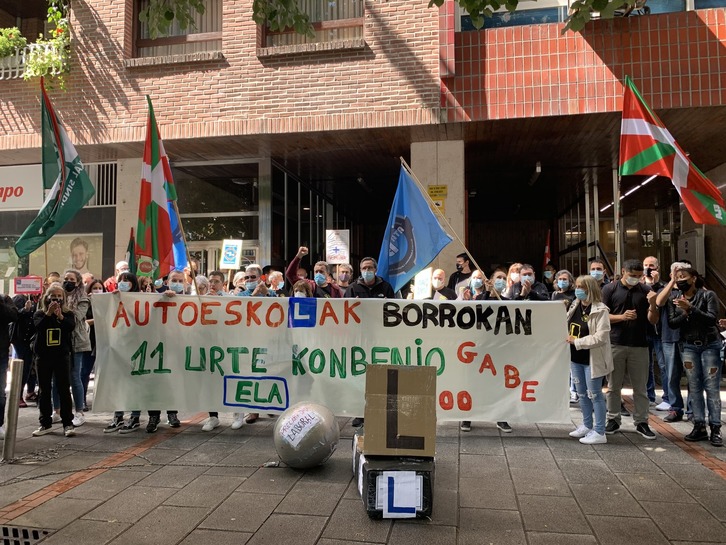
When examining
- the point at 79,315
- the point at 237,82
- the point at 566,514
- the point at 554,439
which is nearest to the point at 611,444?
the point at 554,439

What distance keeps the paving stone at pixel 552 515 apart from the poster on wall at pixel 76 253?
1211 cm

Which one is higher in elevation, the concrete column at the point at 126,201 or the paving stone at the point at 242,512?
the concrete column at the point at 126,201

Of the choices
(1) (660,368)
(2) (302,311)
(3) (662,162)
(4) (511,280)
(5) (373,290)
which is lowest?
(1) (660,368)

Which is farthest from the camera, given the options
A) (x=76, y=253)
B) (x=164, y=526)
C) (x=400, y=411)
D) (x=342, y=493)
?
(x=76, y=253)

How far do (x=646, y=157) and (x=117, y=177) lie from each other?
10.8 m

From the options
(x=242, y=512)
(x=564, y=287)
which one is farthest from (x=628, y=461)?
(x=242, y=512)

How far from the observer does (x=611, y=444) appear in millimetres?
6008

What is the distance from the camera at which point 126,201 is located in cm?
1263

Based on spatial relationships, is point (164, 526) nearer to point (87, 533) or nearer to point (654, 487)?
point (87, 533)

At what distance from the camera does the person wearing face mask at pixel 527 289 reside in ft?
23.5

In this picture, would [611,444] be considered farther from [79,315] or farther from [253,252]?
[253,252]

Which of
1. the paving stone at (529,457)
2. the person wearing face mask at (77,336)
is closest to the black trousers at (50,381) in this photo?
the person wearing face mask at (77,336)

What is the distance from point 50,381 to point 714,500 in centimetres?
663

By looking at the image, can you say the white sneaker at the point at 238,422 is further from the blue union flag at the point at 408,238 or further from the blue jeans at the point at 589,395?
the blue jeans at the point at 589,395
